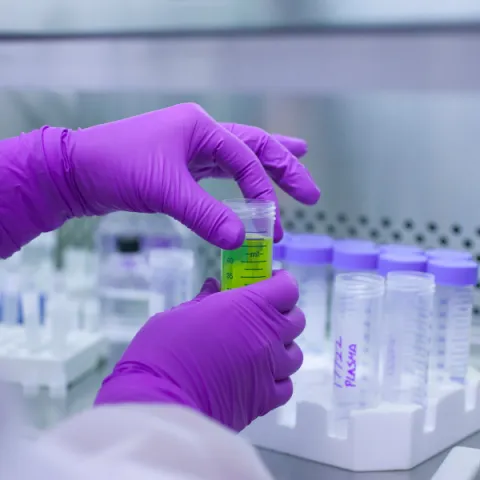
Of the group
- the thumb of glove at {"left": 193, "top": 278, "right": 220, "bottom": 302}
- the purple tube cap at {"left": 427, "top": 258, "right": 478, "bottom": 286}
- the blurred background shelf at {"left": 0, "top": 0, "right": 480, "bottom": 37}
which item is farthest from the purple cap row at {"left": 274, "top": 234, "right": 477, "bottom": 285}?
the blurred background shelf at {"left": 0, "top": 0, "right": 480, "bottom": 37}

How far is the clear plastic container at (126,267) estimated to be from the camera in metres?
1.82

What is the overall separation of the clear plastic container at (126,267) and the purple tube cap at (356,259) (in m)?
0.60

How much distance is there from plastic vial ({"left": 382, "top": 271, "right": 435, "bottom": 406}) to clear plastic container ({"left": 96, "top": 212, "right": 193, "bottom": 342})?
29.5 inches

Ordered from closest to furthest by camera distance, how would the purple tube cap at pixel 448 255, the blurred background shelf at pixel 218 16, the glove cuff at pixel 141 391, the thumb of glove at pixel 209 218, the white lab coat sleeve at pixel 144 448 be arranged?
1. the white lab coat sleeve at pixel 144 448
2. the glove cuff at pixel 141 391
3. the thumb of glove at pixel 209 218
4. the purple tube cap at pixel 448 255
5. the blurred background shelf at pixel 218 16

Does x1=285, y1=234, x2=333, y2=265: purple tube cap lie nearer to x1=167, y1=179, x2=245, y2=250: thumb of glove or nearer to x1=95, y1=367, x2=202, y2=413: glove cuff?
x1=167, y1=179, x2=245, y2=250: thumb of glove

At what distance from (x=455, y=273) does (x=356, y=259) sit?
0.20 meters

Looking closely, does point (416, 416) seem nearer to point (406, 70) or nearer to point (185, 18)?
point (406, 70)

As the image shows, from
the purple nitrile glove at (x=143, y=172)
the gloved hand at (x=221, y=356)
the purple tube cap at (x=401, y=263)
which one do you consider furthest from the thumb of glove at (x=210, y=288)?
the purple tube cap at (x=401, y=263)

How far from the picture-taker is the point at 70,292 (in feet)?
5.97

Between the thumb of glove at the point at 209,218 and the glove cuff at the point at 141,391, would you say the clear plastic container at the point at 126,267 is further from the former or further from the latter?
the glove cuff at the point at 141,391

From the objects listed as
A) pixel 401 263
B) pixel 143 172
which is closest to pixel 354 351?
pixel 401 263

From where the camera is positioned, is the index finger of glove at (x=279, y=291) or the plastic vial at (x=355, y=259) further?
the plastic vial at (x=355, y=259)

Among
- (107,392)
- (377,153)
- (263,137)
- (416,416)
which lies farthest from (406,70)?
(107,392)

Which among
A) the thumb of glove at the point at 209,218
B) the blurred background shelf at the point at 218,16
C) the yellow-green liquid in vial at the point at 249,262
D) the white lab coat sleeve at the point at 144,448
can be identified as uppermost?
the blurred background shelf at the point at 218,16
